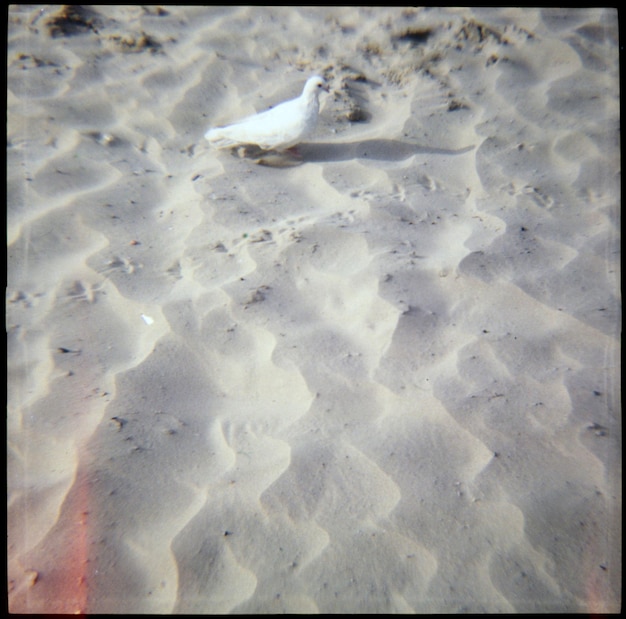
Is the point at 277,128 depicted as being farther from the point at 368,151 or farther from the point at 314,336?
the point at 314,336

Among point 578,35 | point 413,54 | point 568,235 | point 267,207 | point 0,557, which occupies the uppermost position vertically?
point 578,35

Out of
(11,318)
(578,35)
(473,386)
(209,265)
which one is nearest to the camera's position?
(473,386)

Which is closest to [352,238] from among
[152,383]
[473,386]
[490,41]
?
[473,386]

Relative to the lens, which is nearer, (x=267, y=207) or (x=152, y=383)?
(x=152, y=383)

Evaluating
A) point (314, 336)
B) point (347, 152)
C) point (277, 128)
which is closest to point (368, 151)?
point (347, 152)

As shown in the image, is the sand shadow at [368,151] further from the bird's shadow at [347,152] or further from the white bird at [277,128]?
the white bird at [277,128]

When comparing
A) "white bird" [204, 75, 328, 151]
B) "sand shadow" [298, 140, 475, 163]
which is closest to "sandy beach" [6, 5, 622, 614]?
"sand shadow" [298, 140, 475, 163]

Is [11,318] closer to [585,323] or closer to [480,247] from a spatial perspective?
[480,247]
